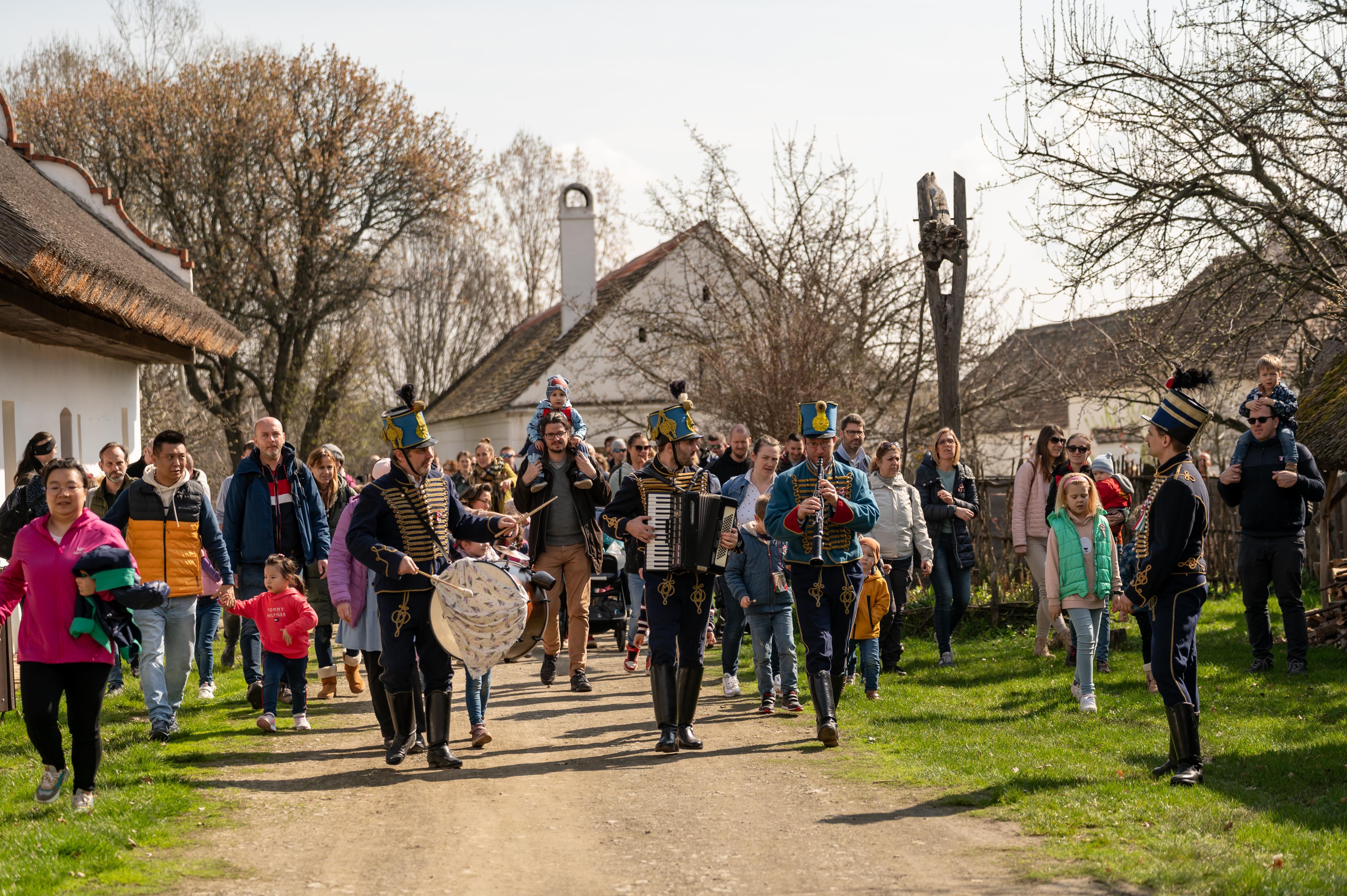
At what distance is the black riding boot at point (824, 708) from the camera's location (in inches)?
329

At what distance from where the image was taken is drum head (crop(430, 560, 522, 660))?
25.6ft

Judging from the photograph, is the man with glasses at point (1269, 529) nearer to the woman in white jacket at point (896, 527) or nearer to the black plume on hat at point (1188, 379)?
the woman in white jacket at point (896, 527)

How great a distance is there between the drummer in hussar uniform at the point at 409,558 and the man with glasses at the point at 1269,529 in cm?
584

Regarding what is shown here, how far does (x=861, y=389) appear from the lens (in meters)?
21.4

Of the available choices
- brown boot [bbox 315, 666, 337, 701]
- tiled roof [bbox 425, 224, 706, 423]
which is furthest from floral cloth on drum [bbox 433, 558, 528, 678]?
tiled roof [bbox 425, 224, 706, 423]

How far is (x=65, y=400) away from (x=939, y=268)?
9740 millimetres

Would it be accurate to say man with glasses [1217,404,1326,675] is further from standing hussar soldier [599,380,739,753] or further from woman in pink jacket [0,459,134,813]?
woman in pink jacket [0,459,134,813]

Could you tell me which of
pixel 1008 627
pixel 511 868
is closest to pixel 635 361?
pixel 1008 627

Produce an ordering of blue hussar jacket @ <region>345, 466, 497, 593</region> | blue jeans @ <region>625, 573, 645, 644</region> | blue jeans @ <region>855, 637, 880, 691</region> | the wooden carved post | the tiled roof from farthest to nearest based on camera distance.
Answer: the tiled roof < the wooden carved post < blue jeans @ <region>625, 573, 645, 644</region> < blue jeans @ <region>855, 637, 880, 691</region> < blue hussar jacket @ <region>345, 466, 497, 593</region>

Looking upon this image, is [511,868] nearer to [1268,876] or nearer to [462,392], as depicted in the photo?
[1268,876]

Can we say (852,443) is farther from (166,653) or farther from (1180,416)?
(166,653)

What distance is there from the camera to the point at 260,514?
1002 cm

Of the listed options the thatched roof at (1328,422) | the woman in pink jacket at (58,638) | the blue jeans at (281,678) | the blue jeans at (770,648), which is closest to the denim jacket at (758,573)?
the blue jeans at (770,648)

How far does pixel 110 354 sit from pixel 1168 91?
1298cm
